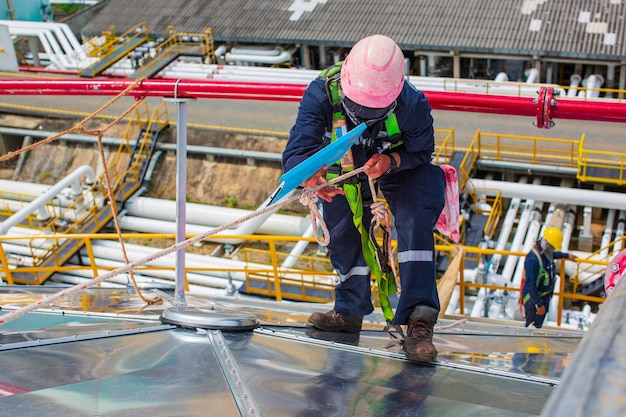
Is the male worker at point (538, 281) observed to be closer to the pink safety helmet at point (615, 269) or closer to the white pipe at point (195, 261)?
the white pipe at point (195, 261)

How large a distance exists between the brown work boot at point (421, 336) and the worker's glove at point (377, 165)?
739 millimetres

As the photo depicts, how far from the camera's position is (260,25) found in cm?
2222

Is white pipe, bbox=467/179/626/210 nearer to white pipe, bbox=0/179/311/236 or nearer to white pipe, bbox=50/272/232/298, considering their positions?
white pipe, bbox=0/179/311/236

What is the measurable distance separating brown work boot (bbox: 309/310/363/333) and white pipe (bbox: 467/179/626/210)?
35.5 ft

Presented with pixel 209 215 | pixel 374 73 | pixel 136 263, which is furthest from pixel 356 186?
pixel 209 215

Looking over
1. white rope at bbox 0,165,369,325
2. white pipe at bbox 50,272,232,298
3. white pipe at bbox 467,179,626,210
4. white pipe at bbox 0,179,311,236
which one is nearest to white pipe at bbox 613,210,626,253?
white pipe at bbox 467,179,626,210

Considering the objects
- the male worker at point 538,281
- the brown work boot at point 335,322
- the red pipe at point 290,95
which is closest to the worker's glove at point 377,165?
the red pipe at point 290,95

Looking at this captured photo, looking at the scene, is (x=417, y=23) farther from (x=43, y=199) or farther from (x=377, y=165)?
(x=377, y=165)

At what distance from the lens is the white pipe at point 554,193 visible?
1395 cm

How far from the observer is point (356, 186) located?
3.90 metres

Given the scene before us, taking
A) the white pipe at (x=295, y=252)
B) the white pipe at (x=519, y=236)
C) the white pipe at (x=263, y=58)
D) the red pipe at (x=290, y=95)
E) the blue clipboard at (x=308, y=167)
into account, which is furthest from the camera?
the white pipe at (x=263, y=58)

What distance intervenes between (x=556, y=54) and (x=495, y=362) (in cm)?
1669

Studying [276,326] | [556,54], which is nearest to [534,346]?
[276,326]

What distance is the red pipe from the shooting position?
408 cm
